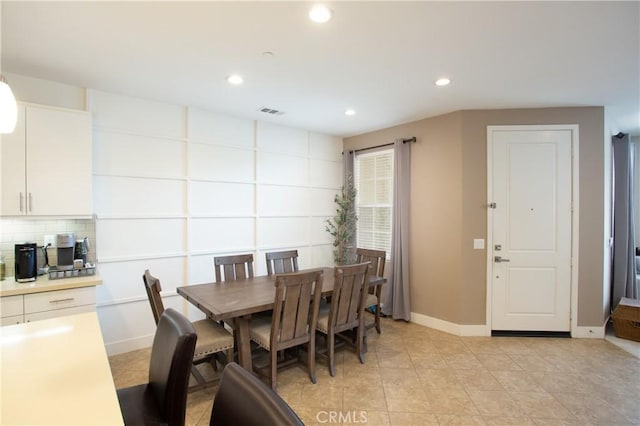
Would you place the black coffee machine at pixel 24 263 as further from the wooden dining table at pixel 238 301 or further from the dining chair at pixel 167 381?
the dining chair at pixel 167 381

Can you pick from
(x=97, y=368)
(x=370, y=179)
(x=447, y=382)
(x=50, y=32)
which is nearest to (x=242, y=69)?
(x=50, y=32)

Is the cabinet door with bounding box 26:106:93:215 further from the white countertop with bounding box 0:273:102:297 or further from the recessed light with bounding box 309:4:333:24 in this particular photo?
the recessed light with bounding box 309:4:333:24

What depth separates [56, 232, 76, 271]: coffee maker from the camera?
2.83 metres

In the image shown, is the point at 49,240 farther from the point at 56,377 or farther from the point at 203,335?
the point at 56,377

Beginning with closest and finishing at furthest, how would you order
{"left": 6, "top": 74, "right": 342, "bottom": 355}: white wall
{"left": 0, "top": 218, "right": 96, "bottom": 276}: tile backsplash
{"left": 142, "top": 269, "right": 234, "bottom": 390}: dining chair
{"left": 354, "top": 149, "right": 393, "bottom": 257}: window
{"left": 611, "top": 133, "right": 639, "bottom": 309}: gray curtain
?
{"left": 142, "top": 269, "right": 234, "bottom": 390}: dining chair
{"left": 0, "top": 218, "right": 96, "bottom": 276}: tile backsplash
{"left": 6, "top": 74, "right": 342, "bottom": 355}: white wall
{"left": 611, "top": 133, "right": 639, "bottom": 309}: gray curtain
{"left": 354, "top": 149, "right": 393, "bottom": 257}: window

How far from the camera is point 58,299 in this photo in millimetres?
2564

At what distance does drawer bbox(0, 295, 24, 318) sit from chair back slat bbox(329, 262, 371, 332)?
249 cm

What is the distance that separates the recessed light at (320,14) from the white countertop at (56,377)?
84.1 inches

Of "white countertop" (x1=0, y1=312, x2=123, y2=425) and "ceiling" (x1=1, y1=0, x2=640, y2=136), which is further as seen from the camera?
"ceiling" (x1=1, y1=0, x2=640, y2=136)

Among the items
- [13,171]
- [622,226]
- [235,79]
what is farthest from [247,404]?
[622,226]

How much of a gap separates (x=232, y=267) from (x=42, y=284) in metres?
1.59

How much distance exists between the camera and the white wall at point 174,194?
320 centimetres

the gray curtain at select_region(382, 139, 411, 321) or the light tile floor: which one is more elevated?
the gray curtain at select_region(382, 139, 411, 321)

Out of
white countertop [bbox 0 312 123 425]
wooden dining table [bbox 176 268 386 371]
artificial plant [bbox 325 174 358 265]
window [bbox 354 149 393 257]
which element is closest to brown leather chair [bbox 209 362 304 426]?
white countertop [bbox 0 312 123 425]
